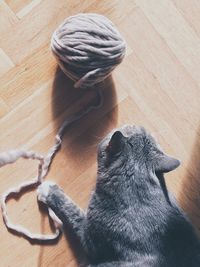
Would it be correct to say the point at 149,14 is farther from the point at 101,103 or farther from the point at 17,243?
the point at 17,243

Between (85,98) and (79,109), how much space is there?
0.03 m

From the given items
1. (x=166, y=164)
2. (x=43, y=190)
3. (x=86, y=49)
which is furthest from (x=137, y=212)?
(x=86, y=49)

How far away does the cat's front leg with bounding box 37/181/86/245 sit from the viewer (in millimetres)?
1170

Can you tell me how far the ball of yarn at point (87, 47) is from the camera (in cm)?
110

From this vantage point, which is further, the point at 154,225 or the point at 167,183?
the point at 167,183

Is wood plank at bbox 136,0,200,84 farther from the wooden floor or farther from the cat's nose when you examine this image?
the cat's nose

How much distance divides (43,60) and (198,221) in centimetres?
55

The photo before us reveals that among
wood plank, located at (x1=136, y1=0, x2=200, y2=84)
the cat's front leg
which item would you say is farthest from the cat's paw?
wood plank, located at (x1=136, y1=0, x2=200, y2=84)

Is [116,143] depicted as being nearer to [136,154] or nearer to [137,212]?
[136,154]

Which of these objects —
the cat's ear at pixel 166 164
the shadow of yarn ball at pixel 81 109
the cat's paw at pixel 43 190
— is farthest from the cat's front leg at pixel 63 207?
the cat's ear at pixel 166 164

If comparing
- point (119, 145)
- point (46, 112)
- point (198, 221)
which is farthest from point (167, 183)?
point (46, 112)

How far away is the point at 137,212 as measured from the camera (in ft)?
3.59

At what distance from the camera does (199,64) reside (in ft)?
4.18

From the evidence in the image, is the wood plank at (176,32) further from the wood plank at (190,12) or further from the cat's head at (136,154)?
the cat's head at (136,154)
